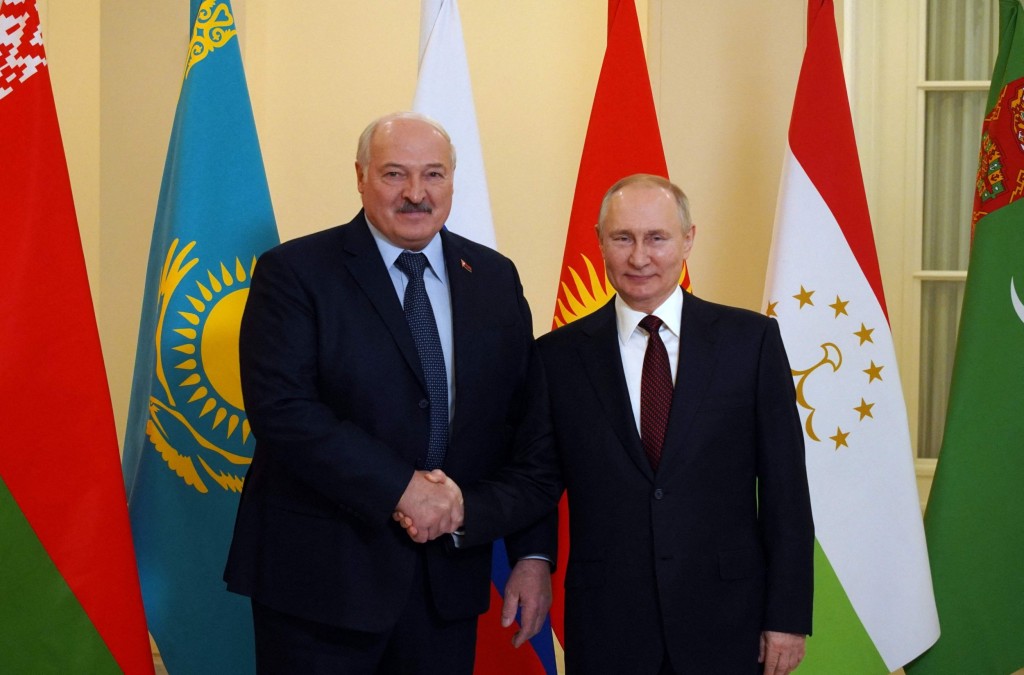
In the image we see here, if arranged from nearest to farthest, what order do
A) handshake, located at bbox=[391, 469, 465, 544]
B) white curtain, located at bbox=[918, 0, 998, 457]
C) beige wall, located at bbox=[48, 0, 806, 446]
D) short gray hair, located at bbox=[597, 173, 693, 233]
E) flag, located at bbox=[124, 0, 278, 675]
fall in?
handshake, located at bbox=[391, 469, 465, 544] < short gray hair, located at bbox=[597, 173, 693, 233] < flag, located at bbox=[124, 0, 278, 675] < beige wall, located at bbox=[48, 0, 806, 446] < white curtain, located at bbox=[918, 0, 998, 457]

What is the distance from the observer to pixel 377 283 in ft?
6.35

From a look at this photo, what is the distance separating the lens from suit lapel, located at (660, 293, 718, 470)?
1873 mm

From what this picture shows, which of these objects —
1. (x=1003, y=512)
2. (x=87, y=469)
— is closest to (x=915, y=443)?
(x=1003, y=512)

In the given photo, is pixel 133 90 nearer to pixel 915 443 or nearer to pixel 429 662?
pixel 429 662

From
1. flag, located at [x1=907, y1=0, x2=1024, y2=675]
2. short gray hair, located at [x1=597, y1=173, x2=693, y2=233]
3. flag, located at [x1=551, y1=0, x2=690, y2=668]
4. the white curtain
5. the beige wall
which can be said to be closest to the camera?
short gray hair, located at [x1=597, y1=173, x2=693, y2=233]

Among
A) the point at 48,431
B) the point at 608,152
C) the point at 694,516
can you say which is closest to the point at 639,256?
the point at 694,516

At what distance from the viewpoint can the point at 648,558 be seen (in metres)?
1.86

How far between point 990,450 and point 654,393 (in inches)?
52.9

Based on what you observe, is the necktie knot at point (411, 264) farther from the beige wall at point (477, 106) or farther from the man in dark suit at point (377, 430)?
the beige wall at point (477, 106)

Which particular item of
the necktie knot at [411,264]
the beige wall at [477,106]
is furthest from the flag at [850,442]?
the necktie knot at [411,264]

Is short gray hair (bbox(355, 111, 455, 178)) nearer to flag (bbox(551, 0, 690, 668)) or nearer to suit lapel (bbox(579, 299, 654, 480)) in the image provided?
suit lapel (bbox(579, 299, 654, 480))

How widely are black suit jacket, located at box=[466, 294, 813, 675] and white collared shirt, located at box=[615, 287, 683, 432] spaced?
0.10 ft

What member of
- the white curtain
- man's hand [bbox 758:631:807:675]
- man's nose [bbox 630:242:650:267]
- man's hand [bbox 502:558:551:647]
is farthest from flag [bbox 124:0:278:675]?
the white curtain

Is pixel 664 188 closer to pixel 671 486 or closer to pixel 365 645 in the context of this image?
pixel 671 486
